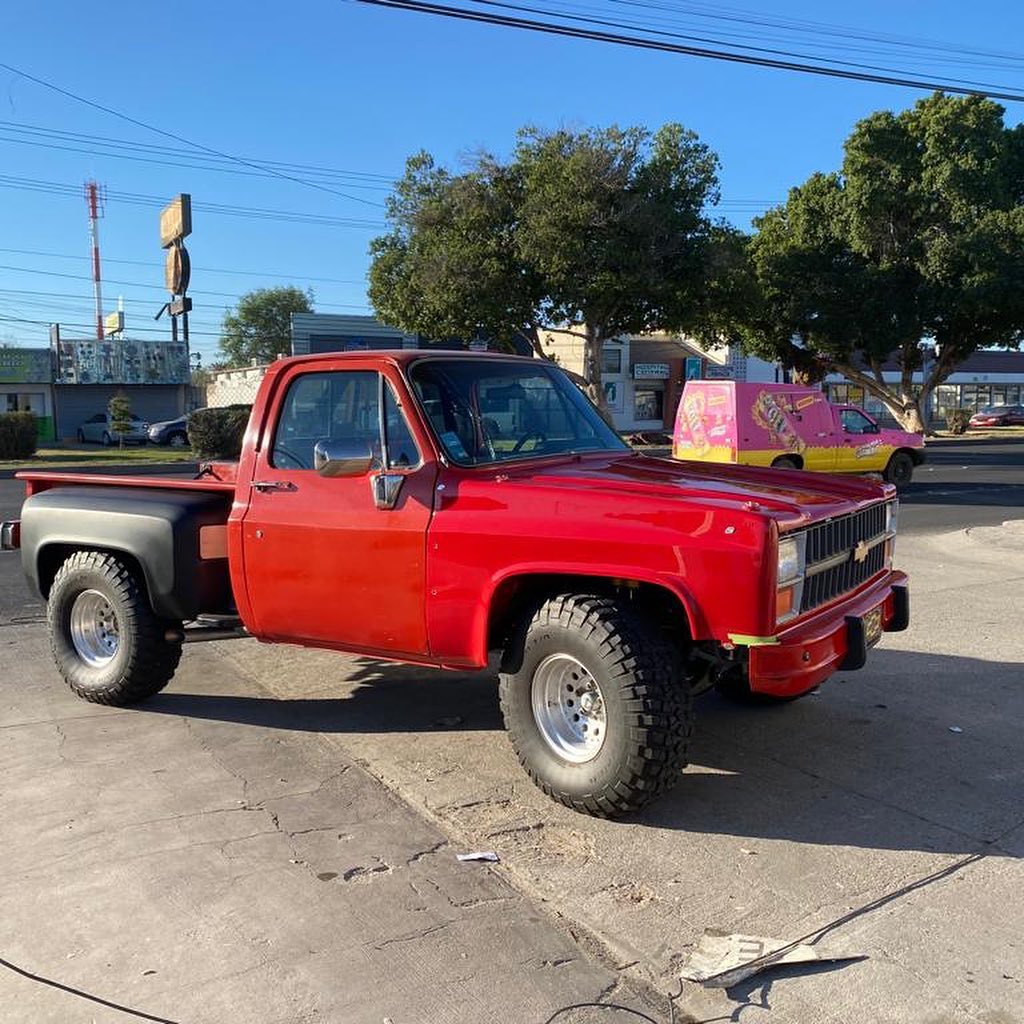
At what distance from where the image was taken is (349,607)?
4613 mm

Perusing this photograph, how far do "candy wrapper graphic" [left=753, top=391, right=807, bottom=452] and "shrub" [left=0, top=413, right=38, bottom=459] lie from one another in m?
22.8

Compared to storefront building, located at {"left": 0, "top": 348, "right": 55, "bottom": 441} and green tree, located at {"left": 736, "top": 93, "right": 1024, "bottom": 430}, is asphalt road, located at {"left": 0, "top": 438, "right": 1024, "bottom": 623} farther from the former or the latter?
storefront building, located at {"left": 0, "top": 348, "right": 55, "bottom": 441}

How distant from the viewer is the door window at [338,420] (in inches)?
178

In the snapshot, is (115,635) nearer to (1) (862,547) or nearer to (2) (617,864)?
(2) (617,864)

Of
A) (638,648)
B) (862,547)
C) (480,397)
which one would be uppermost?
(480,397)

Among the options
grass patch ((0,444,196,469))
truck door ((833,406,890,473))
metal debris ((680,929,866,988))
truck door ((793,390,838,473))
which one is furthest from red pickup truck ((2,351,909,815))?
grass patch ((0,444,196,469))

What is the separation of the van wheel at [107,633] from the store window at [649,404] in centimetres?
4737

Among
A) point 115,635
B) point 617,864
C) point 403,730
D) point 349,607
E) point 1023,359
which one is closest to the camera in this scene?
point 617,864

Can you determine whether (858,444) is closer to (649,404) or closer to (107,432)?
(107,432)

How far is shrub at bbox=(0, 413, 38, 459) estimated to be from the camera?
Result: 2962 cm

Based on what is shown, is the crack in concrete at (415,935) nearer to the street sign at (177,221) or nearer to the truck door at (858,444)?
the truck door at (858,444)

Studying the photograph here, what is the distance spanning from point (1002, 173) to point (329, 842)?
131ft

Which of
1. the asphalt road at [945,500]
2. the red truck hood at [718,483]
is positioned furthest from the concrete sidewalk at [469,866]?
the asphalt road at [945,500]

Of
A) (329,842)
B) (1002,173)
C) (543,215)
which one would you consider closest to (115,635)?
(329,842)
